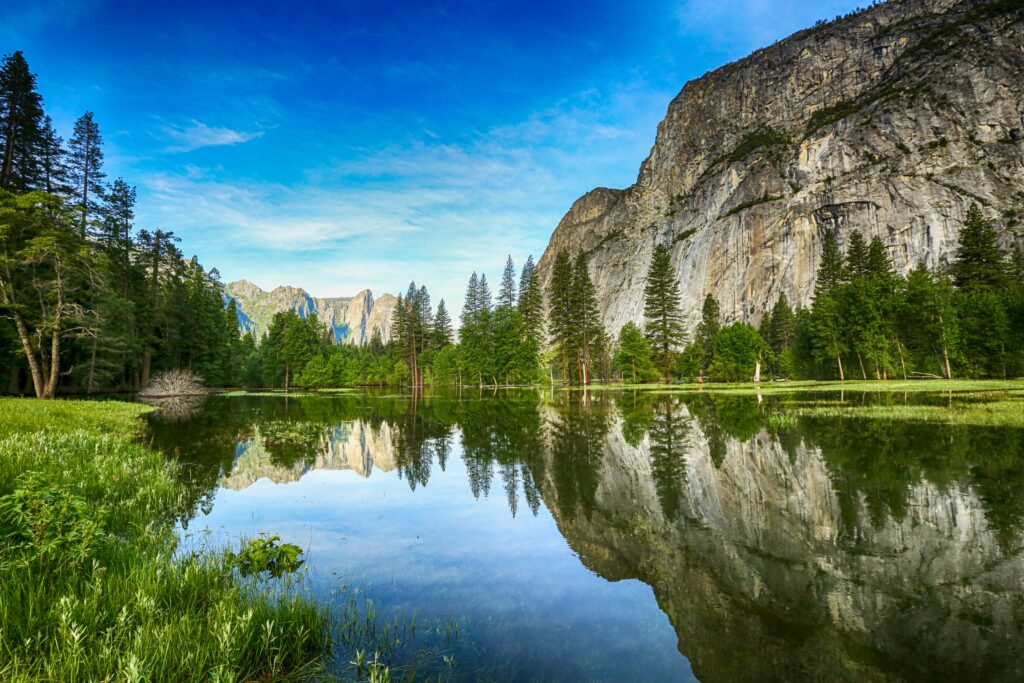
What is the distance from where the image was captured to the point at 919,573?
18.0ft

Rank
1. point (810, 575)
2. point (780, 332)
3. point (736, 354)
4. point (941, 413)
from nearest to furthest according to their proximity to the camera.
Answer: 1. point (810, 575)
2. point (941, 413)
3. point (736, 354)
4. point (780, 332)

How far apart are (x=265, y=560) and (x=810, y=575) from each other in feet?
23.6

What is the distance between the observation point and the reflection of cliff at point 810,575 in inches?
160

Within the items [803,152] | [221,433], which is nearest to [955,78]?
[803,152]

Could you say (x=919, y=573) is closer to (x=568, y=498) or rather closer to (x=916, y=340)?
(x=568, y=498)

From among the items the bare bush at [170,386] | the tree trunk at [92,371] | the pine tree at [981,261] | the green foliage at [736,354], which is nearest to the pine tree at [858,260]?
the pine tree at [981,261]

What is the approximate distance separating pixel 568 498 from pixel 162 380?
55.7 m

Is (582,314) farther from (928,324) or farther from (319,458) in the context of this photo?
(319,458)

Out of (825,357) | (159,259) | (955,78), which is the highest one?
(955,78)

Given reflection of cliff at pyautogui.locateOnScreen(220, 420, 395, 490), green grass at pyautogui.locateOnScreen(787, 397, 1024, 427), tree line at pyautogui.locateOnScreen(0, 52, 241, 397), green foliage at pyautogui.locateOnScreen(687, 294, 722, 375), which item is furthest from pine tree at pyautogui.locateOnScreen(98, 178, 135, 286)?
green foliage at pyautogui.locateOnScreen(687, 294, 722, 375)

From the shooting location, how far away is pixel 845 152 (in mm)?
120000

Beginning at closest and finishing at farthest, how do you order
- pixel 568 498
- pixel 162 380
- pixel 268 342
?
pixel 568 498, pixel 162 380, pixel 268 342

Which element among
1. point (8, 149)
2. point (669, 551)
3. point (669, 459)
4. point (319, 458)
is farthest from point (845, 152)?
point (8, 149)

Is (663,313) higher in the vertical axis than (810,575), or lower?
higher
